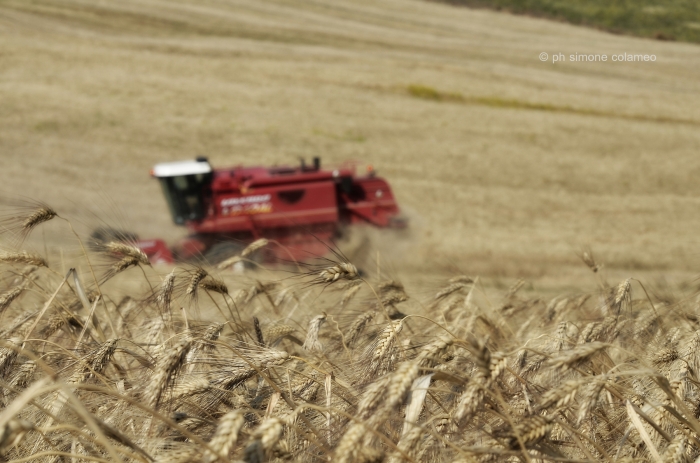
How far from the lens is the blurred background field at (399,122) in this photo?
33.4ft

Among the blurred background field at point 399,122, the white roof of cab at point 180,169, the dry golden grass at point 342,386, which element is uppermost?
the dry golden grass at point 342,386

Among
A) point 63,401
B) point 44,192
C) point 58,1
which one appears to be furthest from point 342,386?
point 58,1

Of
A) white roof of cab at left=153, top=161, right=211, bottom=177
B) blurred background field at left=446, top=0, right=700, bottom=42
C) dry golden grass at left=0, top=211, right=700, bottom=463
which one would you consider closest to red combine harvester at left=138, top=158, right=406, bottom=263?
white roof of cab at left=153, top=161, right=211, bottom=177

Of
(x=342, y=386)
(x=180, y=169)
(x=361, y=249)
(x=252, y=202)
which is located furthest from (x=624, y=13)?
(x=342, y=386)

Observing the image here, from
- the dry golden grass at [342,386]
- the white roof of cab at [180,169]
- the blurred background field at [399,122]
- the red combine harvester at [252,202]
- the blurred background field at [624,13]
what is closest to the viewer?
the dry golden grass at [342,386]

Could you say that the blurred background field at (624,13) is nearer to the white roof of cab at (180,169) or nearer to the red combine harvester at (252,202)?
the red combine harvester at (252,202)

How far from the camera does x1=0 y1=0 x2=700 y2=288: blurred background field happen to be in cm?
1017

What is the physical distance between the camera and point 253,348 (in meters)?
2.01

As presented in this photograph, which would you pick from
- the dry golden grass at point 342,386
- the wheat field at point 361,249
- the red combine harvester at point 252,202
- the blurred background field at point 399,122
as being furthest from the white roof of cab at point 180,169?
the dry golden grass at point 342,386

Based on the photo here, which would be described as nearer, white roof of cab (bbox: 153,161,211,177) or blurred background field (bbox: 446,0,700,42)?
white roof of cab (bbox: 153,161,211,177)

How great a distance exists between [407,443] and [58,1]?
22.8m

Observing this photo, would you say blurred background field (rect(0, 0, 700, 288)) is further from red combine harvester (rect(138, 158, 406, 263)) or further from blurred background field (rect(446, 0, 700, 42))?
blurred background field (rect(446, 0, 700, 42))

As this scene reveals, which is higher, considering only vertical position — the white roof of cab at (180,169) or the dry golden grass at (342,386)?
the dry golden grass at (342,386)

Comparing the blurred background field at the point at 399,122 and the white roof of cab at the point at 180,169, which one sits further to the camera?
the blurred background field at the point at 399,122
